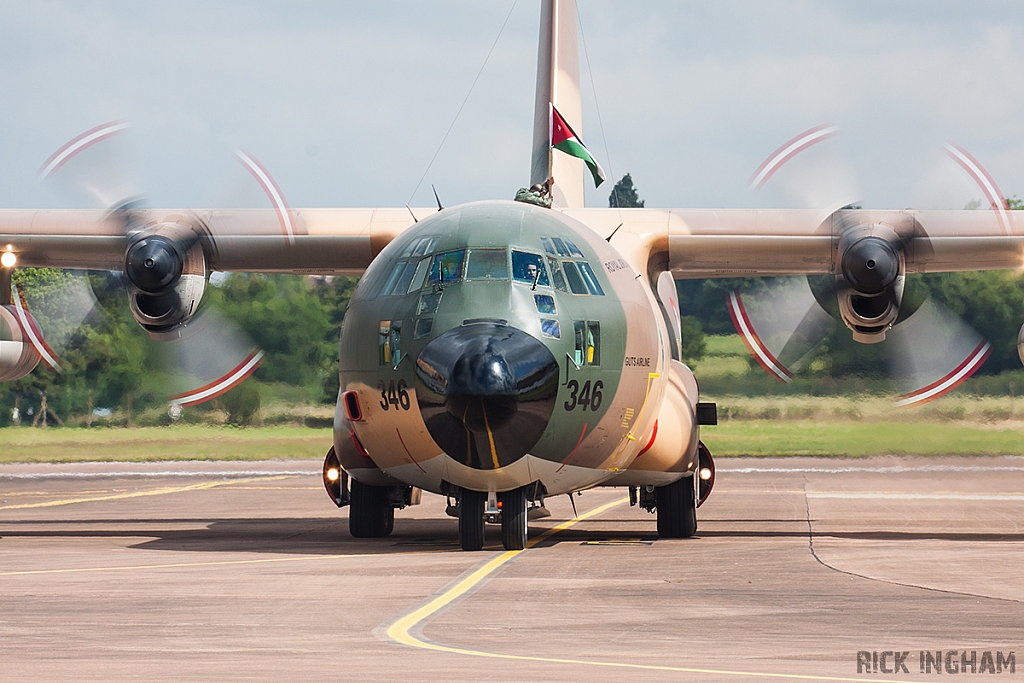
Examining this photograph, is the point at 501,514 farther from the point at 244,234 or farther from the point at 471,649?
the point at 244,234

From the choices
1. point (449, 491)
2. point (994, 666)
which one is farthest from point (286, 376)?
Answer: point (994, 666)

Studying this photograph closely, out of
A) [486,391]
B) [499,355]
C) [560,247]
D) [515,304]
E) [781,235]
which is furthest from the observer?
[781,235]

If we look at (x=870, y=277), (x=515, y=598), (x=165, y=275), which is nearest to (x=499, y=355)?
(x=515, y=598)

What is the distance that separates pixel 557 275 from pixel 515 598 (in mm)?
3940

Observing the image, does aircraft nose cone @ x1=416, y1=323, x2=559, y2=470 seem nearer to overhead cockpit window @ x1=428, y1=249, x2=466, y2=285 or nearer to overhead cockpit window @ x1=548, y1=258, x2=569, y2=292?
overhead cockpit window @ x1=428, y1=249, x2=466, y2=285

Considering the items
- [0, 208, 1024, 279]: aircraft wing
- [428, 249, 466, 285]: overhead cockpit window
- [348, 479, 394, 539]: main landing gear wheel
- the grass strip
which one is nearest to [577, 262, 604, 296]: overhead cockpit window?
[428, 249, 466, 285]: overhead cockpit window

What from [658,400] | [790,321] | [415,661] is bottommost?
[415,661]

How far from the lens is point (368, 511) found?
52.4 feet

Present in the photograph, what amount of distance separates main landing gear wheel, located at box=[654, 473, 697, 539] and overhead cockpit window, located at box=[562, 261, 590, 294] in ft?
11.6

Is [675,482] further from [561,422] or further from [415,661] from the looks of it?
[415,661]

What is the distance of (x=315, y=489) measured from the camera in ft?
90.0

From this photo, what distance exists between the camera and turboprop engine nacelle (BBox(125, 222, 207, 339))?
16.7 meters

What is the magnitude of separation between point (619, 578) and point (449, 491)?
7.84 feet

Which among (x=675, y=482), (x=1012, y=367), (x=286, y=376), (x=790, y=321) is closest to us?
(x=675, y=482)
